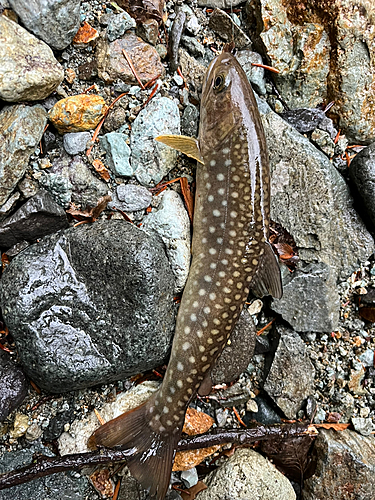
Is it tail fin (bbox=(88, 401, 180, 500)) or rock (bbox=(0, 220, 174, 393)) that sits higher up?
rock (bbox=(0, 220, 174, 393))

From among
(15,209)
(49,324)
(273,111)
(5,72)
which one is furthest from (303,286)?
(5,72)

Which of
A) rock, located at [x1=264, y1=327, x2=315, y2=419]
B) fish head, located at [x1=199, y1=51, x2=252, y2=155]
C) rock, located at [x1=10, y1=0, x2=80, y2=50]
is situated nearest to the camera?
rock, located at [x1=10, y1=0, x2=80, y2=50]

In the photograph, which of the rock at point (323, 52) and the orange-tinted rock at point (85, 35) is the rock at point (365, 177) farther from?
the orange-tinted rock at point (85, 35)

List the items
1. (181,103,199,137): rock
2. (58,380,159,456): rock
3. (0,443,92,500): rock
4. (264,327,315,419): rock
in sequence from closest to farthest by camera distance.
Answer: (0,443,92,500): rock, (58,380,159,456): rock, (181,103,199,137): rock, (264,327,315,419): rock

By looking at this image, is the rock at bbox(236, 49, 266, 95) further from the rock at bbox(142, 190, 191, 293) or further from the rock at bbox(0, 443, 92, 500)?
the rock at bbox(0, 443, 92, 500)

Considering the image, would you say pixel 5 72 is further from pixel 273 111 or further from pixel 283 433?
pixel 283 433

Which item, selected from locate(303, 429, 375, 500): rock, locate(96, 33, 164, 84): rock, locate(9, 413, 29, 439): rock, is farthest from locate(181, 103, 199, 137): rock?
locate(303, 429, 375, 500): rock

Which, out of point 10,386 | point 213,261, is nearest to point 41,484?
point 10,386
